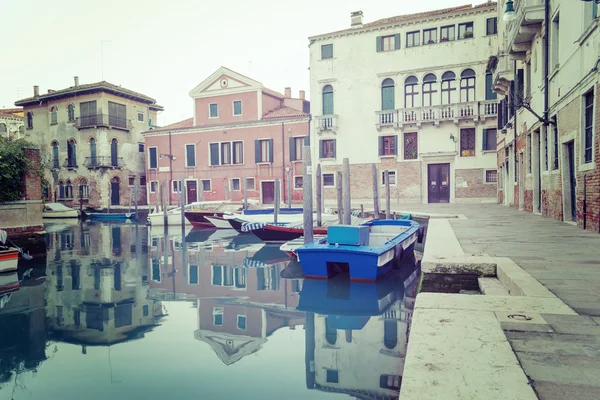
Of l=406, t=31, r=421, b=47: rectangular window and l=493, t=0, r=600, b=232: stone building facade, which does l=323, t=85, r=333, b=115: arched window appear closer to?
l=406, t=31, r=421, b=47: rectangular window

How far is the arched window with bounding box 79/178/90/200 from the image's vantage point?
30.1 m

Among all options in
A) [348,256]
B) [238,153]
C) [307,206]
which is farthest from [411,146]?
[348,256]

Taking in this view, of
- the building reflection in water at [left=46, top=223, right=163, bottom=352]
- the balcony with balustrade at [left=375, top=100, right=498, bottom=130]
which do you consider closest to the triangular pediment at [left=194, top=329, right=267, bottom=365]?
the building reflection in water at [left=46, top=223, right=163, bottom=352]

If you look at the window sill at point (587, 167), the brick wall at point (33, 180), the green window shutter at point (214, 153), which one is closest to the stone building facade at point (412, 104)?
the green window shutter at point (214, 153)

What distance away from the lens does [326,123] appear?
23.0m

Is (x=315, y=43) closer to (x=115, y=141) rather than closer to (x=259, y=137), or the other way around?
(x=259, y=137)

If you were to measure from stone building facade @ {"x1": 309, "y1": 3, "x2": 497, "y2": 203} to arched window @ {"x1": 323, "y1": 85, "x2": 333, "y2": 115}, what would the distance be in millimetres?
49

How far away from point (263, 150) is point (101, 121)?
11363mm

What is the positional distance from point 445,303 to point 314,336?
2699mm

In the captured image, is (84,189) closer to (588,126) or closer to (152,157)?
(152,157)

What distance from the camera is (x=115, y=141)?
30.2 m

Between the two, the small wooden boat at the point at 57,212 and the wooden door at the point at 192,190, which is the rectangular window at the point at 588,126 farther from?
the small wooden boat at the point at 57,212

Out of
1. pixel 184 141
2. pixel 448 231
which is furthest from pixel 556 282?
pixel 184 141

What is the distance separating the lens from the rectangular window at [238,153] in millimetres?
25641
